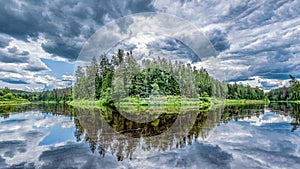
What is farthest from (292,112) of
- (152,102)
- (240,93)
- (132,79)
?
(240,93)

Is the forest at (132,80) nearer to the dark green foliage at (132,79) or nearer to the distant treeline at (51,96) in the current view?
the dark green foliage at (132,79)


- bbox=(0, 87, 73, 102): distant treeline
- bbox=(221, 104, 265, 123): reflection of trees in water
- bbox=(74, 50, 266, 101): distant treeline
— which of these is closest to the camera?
bbox=(221, 104, 265, 123): reflection of trees in water

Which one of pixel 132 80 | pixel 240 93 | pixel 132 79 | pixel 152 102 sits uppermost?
pixel 132 79

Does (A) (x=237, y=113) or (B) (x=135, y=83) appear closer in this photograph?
(A) (x=237, y=113)

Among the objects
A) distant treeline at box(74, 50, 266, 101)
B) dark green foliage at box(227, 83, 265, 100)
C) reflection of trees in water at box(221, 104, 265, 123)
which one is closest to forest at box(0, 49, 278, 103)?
distant treeline at box(74, 50, 266, 101)

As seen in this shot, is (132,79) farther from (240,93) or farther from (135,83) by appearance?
(240,93)

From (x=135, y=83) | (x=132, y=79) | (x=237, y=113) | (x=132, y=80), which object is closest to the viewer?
(x=237, y=113)

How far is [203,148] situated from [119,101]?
4046 cm

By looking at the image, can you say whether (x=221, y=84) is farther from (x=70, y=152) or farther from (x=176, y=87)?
(x=70, y=152)

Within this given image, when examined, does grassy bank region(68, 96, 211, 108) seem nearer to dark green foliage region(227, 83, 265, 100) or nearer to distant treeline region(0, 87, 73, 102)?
distant treeline region(0, 87, 73, 102)

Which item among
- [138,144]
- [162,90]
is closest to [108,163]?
[138,144]

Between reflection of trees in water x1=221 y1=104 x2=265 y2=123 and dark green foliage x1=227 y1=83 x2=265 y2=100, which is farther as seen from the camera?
dark green foliage x1=227 y1=83 x2=265 y2=100

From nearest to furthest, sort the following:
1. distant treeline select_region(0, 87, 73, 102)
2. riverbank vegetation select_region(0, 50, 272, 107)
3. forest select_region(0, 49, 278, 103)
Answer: riverbank vegetation select_region(0, 50, 272, 107)
forest select_region(0, 49, 278, 103)
distant treeline select_region(0, 87, 73, 102)

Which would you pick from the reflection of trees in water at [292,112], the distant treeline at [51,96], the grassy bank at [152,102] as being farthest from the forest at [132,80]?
the distant treeline at [51,96]
